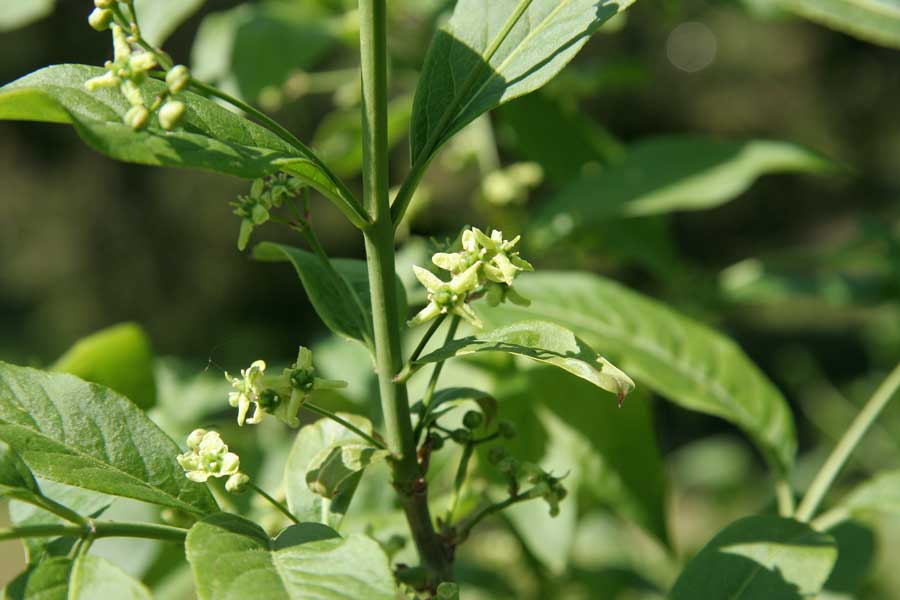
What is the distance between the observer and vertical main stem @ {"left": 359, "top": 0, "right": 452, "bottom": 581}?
732 millimetres

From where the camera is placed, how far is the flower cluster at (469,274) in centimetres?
77

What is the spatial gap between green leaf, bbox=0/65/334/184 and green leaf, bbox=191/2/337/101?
0.83 meters

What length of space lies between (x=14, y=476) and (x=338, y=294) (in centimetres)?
30

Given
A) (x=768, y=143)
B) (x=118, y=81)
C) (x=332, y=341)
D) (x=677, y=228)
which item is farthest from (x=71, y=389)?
(x=677, y=228)

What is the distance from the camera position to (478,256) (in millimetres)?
780

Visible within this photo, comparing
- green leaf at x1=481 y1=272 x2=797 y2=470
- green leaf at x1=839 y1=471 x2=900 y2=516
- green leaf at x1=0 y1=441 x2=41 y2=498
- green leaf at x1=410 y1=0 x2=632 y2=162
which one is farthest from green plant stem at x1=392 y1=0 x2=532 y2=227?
green leaf at x1=839 y1=471 x2=900 y2=516

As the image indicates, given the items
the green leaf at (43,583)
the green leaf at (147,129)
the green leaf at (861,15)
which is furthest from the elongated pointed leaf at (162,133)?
the green leaf at (861,15)

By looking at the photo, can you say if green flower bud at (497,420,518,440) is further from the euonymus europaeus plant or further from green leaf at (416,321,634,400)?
green leaf at (416,321,634,400)

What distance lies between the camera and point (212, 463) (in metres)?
0.80

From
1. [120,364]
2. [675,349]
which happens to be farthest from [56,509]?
[675,349]

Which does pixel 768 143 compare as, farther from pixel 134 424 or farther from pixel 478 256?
pixel 134 424

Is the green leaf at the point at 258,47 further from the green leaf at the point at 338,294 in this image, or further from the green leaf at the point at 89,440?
the green leaf at the point at 89,440

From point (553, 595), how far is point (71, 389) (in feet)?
3.83

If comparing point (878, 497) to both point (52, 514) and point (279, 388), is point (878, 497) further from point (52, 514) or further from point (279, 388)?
point (52, 514)
